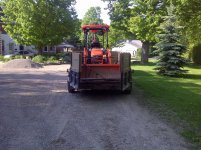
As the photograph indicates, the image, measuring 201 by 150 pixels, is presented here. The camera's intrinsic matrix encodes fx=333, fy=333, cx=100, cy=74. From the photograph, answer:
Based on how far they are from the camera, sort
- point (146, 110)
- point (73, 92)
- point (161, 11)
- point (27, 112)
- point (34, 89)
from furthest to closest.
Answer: point (161, 11), point (34, 89), point (73, 92), point (146, 110), point (27, 112)

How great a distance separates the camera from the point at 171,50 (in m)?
22.3

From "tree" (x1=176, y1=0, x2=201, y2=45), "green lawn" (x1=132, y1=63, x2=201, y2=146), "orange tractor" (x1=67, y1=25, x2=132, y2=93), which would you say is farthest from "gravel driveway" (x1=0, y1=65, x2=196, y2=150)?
"tree" (x1=176, y1=0, x2=201, y2=45)

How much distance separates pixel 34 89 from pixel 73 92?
1945 mm

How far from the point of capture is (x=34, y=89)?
14203 millimetres

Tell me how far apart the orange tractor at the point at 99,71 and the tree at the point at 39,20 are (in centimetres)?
2087

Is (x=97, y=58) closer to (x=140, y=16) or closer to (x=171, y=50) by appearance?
(x=171, y=50)

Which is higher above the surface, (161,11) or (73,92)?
(161,11)

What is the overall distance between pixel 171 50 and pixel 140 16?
13.8 metres

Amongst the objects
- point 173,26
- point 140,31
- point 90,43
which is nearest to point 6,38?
point 140,31

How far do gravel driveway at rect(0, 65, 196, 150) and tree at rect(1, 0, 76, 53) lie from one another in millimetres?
22751

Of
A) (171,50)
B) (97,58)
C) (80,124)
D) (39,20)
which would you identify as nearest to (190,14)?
(171,50)

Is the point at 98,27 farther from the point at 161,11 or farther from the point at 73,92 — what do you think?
the point at 161,11

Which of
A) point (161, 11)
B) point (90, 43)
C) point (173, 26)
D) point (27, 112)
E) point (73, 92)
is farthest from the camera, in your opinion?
point (161, 11)

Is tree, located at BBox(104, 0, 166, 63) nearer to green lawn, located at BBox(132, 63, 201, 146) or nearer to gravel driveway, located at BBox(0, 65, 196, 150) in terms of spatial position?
green lawn, located at BBox(132, 63, 201, 146)
